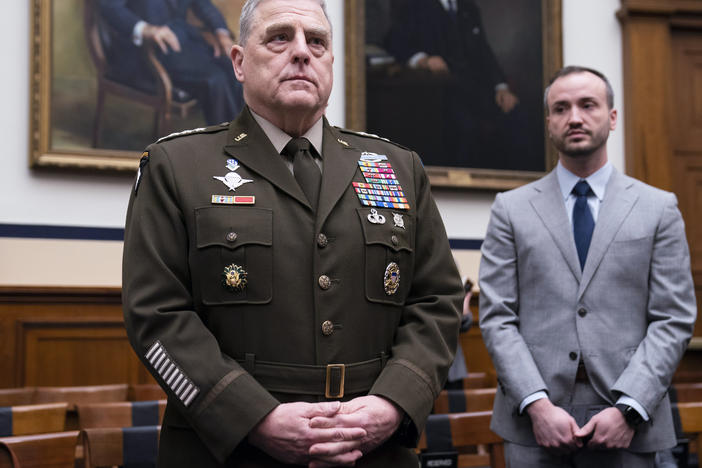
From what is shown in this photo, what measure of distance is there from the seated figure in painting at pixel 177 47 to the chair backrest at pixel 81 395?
7.67ft

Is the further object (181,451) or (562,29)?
(562,29)

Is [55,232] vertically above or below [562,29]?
below

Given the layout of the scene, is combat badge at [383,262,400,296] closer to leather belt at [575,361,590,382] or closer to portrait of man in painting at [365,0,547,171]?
leather belt at [575,361,590,382]

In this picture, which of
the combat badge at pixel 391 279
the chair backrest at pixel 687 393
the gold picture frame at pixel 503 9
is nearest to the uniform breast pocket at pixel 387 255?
the combat badge at pixel 391 279

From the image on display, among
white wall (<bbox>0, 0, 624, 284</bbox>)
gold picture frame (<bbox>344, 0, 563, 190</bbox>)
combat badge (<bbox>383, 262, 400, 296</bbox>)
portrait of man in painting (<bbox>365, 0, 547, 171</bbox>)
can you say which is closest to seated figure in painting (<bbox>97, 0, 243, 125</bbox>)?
white wall (<bbox>0, 0, 624, 284</bbox>)

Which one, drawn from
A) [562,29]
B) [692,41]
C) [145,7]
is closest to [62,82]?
[145,7]

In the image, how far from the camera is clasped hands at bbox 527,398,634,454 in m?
2.25

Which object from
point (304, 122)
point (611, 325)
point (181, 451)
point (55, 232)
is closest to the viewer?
point (181, 451)

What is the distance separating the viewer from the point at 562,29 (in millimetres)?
6406

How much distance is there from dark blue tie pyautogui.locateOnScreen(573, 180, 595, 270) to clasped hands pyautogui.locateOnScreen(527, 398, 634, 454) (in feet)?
1.48

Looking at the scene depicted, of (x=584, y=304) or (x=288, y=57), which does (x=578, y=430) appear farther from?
(x=288, y=57)

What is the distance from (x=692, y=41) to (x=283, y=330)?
19.7 feet

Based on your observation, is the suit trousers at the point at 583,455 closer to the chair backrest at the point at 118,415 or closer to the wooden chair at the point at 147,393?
the chair backrest at the point at 118,415

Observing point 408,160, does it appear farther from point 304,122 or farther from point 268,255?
point 268,255
